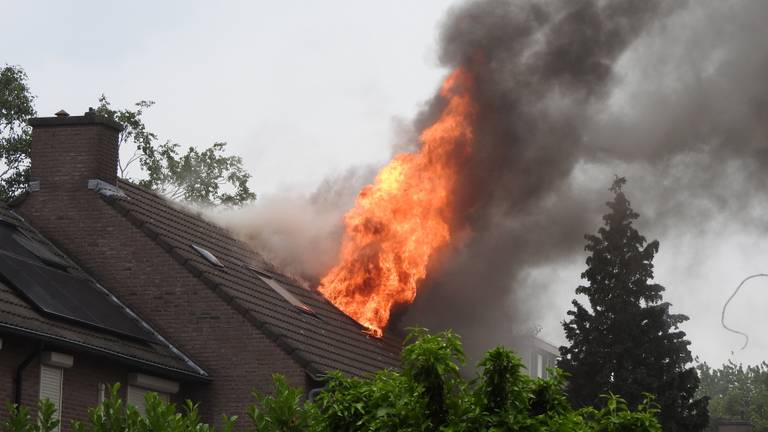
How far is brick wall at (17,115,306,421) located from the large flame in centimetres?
515

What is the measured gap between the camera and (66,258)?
25.1 metres

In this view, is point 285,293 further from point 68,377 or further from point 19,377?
point 19,377

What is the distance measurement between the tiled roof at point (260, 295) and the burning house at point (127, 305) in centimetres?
4

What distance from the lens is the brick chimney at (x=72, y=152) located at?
25953 millimetres

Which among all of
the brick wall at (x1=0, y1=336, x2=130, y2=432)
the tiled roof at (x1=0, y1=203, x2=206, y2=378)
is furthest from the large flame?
the brick wall at (x1=0, y1=336, x2=130, y2=432)

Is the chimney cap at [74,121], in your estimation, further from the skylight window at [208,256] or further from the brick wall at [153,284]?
the skylight window at [208,256]

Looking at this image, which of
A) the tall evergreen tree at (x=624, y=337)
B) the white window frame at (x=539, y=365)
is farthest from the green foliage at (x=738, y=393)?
the tall evergreen tree at (x=624, y=337)

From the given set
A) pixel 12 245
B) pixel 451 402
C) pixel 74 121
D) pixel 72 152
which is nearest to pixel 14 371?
pixel 12 245

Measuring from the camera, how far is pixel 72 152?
26.2 m

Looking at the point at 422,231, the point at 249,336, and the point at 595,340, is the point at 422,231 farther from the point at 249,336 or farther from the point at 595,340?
the point at 249,336

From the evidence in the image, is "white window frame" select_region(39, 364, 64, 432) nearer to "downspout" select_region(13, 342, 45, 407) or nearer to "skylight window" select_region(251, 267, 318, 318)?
"downspout" select_region(13, 342, 45, 407)

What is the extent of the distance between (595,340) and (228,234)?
8.14m

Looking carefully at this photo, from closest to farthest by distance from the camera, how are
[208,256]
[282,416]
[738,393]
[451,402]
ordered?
[451,402]
[282,416]
[208,256]
[738,393]

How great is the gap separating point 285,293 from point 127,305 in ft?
12.7
